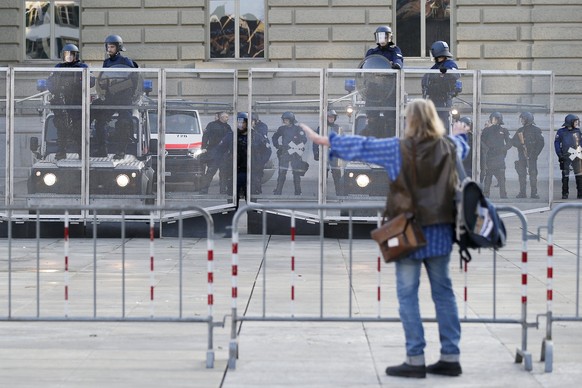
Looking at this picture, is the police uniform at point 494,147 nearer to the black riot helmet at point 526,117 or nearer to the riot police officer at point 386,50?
the black riot helmet at point 526,117

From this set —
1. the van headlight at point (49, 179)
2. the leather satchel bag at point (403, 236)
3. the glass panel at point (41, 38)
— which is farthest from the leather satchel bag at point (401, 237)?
the glass panel at point (41, 38)

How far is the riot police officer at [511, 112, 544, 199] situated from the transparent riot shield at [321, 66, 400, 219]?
1752mm

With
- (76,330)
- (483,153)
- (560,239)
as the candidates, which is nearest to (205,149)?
(483,153)

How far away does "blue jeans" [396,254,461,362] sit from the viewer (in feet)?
28.1

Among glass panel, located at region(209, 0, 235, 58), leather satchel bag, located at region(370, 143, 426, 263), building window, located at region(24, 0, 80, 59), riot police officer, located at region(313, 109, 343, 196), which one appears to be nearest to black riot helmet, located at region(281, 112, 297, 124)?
riot police officer, located at region(313, 109, 343, 196)

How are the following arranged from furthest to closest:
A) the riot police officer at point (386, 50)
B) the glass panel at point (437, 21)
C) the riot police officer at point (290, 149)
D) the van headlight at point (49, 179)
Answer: the glass panel at point (437, 21) < the riot police officer at point (386, 50) < the riot police officer at point (290, 149) < the van headlight at point (49, 179)

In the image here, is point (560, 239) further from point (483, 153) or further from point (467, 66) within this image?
point (467, 66)

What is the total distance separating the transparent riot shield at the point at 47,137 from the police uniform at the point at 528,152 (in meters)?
5.99

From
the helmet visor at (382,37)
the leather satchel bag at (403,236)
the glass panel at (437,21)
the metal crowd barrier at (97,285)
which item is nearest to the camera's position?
the leather satchel bag at (403,236)

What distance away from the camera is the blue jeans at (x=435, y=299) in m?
8.57

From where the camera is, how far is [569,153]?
28984 millimetres

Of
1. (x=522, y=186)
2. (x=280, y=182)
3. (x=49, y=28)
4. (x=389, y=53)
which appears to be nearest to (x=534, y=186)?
(x=522, y=186)

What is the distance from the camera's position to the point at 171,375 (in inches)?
341

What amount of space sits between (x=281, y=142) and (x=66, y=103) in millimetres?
2980
